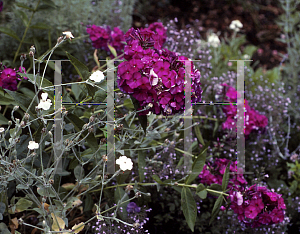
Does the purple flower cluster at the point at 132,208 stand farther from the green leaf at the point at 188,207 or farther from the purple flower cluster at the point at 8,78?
the purple flower cluster at the point at 8,78

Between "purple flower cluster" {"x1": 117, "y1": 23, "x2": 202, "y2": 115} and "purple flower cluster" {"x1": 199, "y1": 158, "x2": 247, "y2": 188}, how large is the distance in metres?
0.65

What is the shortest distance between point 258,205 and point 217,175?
37cm

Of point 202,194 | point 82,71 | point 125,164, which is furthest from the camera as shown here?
point 202,194

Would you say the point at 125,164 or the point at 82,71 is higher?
the point at 82,71

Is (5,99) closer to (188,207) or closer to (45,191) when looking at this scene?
(45,191)

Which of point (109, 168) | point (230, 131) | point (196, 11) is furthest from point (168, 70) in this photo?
point (196, 11)

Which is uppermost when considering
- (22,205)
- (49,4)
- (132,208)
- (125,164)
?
(49,4)

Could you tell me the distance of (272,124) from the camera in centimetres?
231

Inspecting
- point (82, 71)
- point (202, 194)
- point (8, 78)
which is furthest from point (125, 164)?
point (8, 78)

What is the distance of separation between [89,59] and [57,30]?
372mm

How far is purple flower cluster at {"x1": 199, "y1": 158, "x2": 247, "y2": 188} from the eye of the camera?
1700 mm

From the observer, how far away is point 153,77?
3.82ft

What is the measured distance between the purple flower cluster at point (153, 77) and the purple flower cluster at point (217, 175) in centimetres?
65

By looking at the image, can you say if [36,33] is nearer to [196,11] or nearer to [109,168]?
[109,168]
